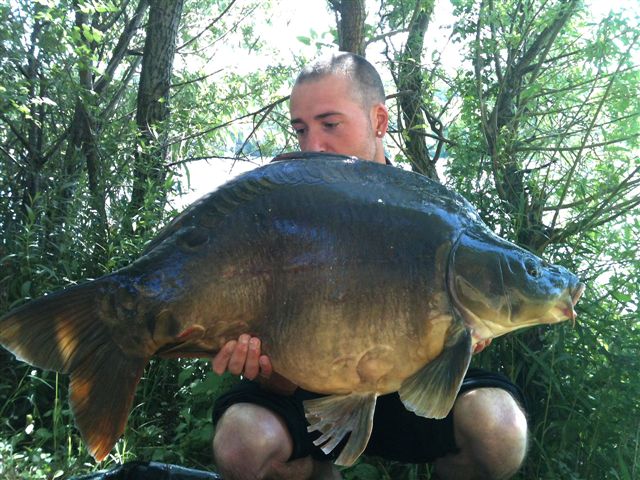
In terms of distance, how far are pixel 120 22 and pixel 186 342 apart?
464cm

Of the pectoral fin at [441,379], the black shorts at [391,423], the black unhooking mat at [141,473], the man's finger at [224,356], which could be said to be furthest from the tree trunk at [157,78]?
the pectoral fin at [441,379]

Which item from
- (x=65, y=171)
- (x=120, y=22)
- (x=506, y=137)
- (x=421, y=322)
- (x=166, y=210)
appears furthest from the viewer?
(x=120, y=22)

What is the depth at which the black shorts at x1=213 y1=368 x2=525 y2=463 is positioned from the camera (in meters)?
2.08

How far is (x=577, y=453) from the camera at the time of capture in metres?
2.57

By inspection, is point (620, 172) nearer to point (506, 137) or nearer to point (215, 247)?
point (506, 137)

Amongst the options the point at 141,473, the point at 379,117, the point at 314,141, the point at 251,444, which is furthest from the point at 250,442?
the point at 379,117

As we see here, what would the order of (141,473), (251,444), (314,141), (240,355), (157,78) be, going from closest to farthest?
(240,355) → (251,444) → (141,473) → (314,141) → (157,78)

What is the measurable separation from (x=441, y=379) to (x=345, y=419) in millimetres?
253

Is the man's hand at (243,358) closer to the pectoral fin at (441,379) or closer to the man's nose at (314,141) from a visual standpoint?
the pectoral fin at (441,379)

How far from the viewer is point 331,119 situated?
8.00 ft

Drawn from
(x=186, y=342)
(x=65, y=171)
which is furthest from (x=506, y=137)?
(x=65, y=171)

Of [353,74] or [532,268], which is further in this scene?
[353,74]

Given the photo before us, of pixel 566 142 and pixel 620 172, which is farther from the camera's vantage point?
pixel 566 142

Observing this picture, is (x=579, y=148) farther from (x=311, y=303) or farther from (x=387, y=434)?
(x=311, y=303)
